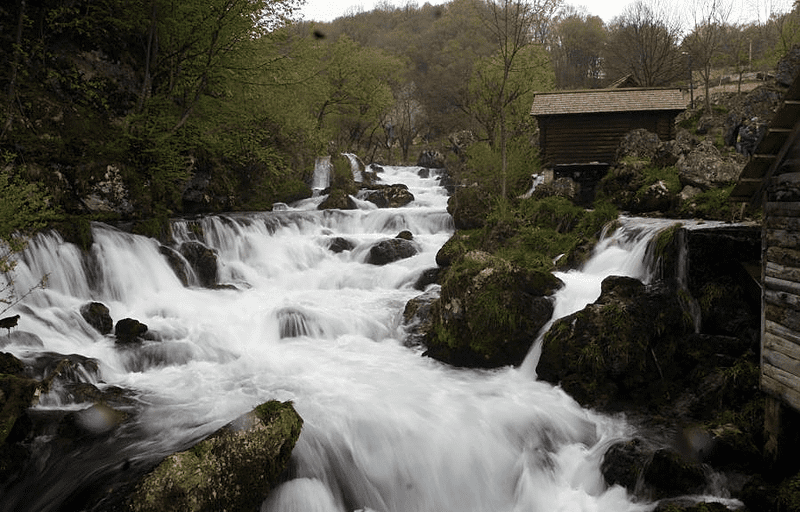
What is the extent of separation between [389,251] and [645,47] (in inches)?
1251

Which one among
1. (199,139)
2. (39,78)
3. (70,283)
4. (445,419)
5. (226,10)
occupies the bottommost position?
(445,419)

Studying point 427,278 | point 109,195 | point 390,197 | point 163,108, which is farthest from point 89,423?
point 390,197

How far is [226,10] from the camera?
46.7ft

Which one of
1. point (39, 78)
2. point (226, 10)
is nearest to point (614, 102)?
point (226, 10)

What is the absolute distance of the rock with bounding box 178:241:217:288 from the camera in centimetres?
1406

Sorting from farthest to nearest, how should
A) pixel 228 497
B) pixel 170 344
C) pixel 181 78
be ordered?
pixel 181 78 < pixel 170 344 < pixel 228 497

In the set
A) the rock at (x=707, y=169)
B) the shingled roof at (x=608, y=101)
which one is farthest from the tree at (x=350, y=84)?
the rock at (x=707, y=169)

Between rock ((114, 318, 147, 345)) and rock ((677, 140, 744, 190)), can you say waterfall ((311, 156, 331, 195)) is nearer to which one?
rock ((114, 318, 147, 345))

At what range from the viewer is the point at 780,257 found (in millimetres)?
5578

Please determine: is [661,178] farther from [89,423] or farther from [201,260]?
[89,423]

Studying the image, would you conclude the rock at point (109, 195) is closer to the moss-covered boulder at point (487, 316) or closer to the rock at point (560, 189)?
the moss-covered boulder at point (487, 316)

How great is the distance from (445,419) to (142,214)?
1186 centimetres

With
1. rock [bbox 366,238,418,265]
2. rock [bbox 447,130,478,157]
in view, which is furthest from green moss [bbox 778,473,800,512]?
rock [bbox 447,130,478,157]

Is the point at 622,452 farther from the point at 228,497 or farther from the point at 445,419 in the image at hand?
the point at 228,497
